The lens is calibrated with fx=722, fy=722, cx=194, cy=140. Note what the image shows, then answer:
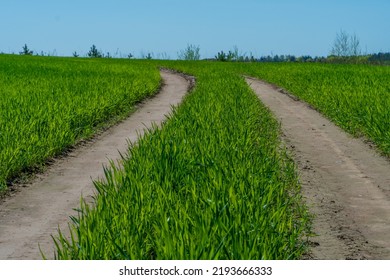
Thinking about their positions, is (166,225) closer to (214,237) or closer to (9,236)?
(214,237)

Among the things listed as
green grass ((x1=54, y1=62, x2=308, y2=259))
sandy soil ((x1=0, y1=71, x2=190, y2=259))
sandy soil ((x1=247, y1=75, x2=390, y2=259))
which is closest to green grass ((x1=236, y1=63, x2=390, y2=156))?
sandy soil ((x1=247, y1=75, x2=390, y2=259))

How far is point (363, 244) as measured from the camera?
632 cm

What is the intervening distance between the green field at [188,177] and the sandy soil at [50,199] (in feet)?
0.88

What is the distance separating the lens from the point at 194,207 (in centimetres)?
602

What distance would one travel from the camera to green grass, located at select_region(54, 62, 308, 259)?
5023mm

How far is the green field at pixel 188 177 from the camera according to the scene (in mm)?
5141

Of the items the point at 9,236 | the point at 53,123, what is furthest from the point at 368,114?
the point at 9,236

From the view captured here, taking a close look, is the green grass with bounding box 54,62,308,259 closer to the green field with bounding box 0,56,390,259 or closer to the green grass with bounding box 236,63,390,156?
the green field with bounding box 0,56,390,259

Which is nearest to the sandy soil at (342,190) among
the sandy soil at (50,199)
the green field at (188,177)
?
the green field at (188,177)

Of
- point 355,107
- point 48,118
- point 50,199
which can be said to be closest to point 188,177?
point 50,199

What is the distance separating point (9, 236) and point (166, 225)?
205 centimetres

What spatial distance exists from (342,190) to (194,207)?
306 centimetres

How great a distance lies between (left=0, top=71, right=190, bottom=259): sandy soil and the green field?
27 cm
